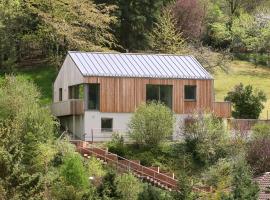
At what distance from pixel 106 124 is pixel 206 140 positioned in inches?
297

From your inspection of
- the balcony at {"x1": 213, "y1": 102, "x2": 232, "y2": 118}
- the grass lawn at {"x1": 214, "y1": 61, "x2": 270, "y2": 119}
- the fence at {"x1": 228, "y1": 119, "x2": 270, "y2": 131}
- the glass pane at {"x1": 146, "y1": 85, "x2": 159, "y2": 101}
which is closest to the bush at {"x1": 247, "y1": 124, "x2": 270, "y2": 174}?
the fence at {"x1": 228, "y1": 119, "x2": 270, "y2": 131}

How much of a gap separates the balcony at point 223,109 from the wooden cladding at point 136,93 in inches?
17.2

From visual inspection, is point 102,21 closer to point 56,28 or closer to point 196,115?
point 56,28

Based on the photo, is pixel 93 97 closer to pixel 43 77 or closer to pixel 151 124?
pixel 151 124

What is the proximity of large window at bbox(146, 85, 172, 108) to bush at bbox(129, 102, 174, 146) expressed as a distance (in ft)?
12.7

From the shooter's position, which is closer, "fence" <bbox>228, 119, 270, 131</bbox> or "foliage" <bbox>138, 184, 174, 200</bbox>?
"foliage" <bbox>138, 184, 174, 200</bbox>

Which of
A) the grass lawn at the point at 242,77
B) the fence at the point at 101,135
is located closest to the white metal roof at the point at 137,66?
the fence at the point at 101,135

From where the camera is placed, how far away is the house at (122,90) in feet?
185

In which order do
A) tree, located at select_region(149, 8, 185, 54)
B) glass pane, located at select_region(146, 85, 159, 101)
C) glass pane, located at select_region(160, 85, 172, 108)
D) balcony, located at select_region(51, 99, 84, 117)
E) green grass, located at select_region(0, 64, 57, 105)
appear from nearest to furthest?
balcony, located at select_region(51, 99, 84, 117) < glass pane, located at select_region(146, 85, 159, 101) < glass pane, located at select_region(160, 85, 172, 108) < green grass, located at select_region(0, 64, 57, 105) < tree, located at select_region(149, 8, 185, 54)

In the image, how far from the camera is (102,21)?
7125cm

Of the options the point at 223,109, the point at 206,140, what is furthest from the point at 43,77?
the point at 206,140

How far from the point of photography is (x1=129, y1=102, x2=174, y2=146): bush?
173 feet

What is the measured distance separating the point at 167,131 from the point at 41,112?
8.25 metres

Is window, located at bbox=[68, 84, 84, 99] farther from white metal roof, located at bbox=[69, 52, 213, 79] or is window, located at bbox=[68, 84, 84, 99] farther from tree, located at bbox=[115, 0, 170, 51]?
tree, located at bbox=[115, 0, 170, 51]
